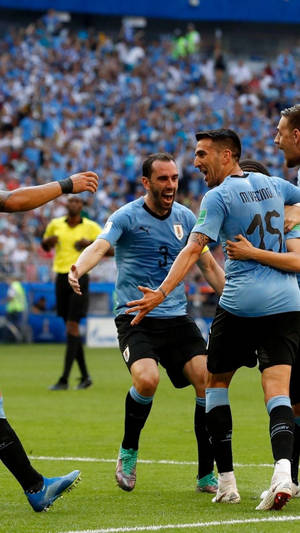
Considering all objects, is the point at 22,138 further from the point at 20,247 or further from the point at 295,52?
the point at 295,52

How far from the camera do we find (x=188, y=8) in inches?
1645

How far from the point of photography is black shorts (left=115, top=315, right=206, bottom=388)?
820 cm

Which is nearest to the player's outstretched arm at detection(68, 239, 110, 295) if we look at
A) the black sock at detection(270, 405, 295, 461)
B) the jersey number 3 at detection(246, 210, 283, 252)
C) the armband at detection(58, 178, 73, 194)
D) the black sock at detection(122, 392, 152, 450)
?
the black sock at detection(122, 392, 152, 450)

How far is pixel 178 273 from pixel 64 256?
962 centimetres

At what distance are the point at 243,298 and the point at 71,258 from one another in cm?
966

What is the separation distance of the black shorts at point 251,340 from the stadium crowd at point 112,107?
19276 mm

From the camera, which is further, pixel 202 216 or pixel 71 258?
pixel 71 258

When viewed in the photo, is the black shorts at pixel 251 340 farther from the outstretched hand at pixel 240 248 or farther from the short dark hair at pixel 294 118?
the short dark hair at pixel 294 118

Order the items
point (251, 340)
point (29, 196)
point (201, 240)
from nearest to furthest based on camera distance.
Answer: point (29, 196)
point (201, 240)
point (251, 340)

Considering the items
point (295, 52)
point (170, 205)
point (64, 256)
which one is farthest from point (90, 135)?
point (170, 205)

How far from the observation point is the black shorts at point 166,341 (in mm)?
8203

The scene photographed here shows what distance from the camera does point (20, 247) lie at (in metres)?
27.1

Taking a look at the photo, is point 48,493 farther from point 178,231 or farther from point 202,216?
point 178,231

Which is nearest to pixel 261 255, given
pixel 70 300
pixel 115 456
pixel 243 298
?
pixel 243 298
